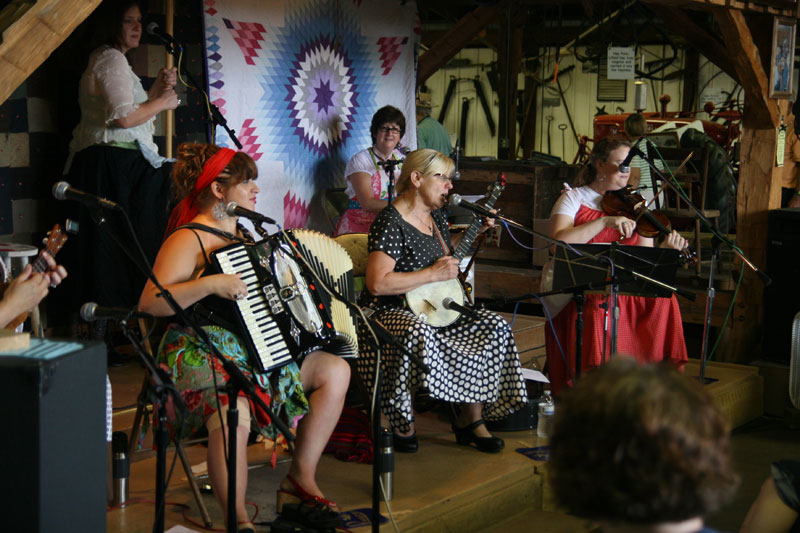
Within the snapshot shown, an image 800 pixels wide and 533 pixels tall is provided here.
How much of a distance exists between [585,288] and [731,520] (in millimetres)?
1203

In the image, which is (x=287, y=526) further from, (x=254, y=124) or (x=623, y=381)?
(x=254, y=124)

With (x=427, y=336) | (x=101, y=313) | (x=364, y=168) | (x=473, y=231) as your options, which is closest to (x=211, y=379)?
(x=101, y=313)

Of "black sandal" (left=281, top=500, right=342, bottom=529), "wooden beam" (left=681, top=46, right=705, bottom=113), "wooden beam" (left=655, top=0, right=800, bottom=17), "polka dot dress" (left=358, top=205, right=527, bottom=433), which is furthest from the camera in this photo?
"wooden beam" (left=681, top=46, right=705, bottom=113)

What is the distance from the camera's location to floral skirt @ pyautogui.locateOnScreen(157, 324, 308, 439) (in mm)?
2758

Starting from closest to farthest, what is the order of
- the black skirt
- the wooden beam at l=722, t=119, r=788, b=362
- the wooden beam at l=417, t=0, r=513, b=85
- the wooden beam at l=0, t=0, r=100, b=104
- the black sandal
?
the wooden beam at l=0, t=0, r=100, b=104
the black sandal
the black skirt
the wooden beam at l=722, t=119, r=788, b=362
the wooden beam at l=417, t=0, r=513, b=85

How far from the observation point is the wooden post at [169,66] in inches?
169

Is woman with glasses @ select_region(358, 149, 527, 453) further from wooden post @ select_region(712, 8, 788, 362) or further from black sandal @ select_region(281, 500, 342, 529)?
wooden post @ select_region(712, 8, 788, 362)

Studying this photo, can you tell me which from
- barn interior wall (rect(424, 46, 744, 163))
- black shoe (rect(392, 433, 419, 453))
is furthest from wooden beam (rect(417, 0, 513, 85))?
barn interior wall (rect(424, 46, 744, 163))

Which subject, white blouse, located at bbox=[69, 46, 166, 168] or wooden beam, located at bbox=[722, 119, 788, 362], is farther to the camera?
wooden beam, located at bbox=[722, 119, 788, 362]

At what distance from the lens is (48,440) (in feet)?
6.30

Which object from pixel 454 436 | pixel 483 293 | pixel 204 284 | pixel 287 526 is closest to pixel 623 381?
pixel 204 284

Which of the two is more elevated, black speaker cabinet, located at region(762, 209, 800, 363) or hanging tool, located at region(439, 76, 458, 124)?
hanging tool, located at region(439, 76, 458, 124)

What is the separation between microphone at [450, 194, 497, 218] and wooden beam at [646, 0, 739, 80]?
2949mm

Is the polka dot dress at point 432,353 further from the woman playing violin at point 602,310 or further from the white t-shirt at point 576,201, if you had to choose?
the white t-shirt at point 576,201
